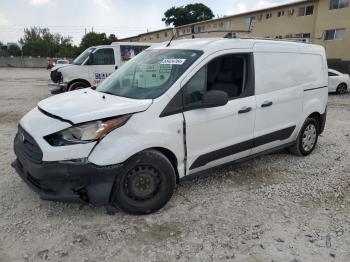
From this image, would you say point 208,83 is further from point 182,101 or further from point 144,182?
point 144,182

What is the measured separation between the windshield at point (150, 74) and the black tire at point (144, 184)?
2.33 feet

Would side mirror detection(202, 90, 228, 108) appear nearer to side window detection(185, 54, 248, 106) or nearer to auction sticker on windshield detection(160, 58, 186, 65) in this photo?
side window detection(185, 54, 248, 106)

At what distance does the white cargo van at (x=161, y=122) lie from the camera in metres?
3.12

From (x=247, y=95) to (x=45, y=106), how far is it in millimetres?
2502

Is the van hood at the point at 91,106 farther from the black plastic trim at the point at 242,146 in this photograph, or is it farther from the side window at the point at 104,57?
the side window at the point at 104,57

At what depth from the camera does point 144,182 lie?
11.2ft

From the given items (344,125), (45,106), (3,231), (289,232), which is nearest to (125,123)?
(45,106)

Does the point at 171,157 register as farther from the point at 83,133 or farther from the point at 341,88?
the point at 341,88

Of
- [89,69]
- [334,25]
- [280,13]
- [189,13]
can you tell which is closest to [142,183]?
[89,69]

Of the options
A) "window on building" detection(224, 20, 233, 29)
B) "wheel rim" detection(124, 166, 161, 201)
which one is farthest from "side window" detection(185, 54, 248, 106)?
"window on building" detection(224, 20, 233, 29)

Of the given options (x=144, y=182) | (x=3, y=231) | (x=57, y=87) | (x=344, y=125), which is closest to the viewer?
(x=3, y=231)

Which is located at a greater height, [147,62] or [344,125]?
[147,62]

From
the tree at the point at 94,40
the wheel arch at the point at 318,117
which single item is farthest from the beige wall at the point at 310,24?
the tree at the point at 94,40

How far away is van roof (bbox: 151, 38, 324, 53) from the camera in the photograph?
12.9 ft
